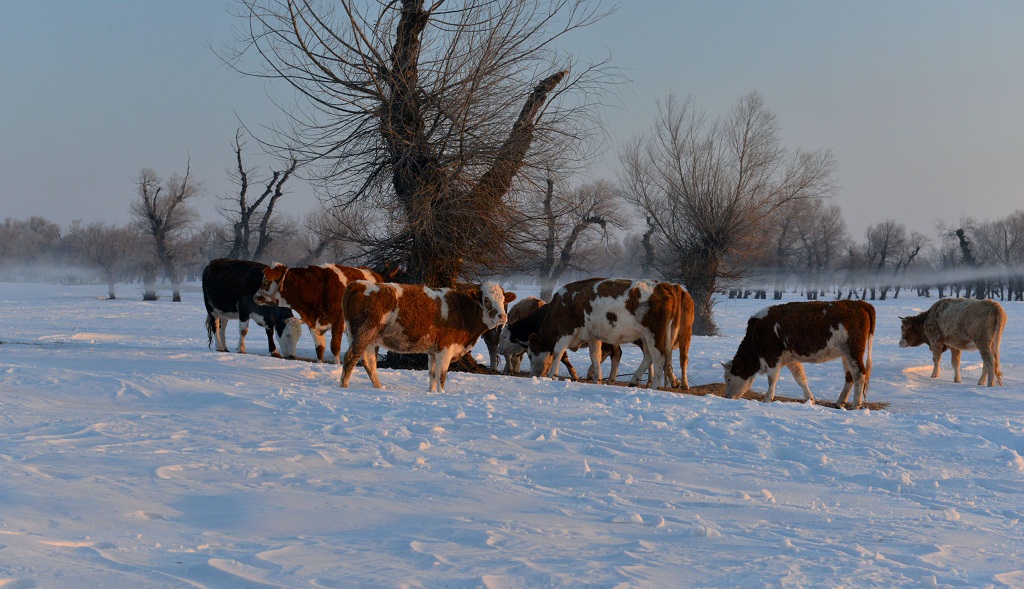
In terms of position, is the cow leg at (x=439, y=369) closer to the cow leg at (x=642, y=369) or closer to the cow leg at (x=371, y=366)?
the cow leg at (x=371, y=366)

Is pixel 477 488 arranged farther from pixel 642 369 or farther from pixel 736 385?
pixel 642 369

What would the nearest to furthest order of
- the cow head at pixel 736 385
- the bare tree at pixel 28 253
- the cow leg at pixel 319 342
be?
1. the cow leg at pixel 319 342
2. the cow head at pixel 736 385
3. the bare tree at pixel 28 253

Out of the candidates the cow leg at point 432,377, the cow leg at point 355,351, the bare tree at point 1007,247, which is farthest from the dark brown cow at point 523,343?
the bare tree at point 1007,247

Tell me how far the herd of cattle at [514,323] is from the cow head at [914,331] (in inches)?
307

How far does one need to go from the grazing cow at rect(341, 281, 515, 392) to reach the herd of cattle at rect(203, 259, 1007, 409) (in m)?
0.01

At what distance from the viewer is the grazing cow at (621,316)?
1321cm

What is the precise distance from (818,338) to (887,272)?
103786mm

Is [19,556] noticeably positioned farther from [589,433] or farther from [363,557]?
[589,433]

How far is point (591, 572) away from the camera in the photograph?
12.5 feet

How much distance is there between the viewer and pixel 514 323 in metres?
15.4

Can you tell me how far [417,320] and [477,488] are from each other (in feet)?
17.4

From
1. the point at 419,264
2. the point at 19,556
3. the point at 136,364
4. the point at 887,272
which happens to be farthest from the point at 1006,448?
the point at 887,272

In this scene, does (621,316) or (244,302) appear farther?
(244,302)

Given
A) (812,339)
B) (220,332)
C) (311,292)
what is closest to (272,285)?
(311,292)
